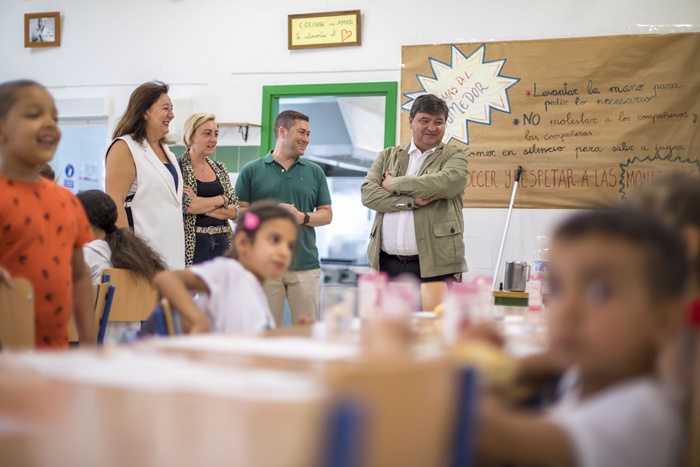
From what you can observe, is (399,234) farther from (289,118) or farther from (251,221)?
(251,221)

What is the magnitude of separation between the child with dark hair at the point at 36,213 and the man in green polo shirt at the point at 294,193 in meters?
2.46

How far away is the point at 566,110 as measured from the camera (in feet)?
18.2

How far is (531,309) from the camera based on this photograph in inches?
119

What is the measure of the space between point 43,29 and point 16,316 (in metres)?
5.62

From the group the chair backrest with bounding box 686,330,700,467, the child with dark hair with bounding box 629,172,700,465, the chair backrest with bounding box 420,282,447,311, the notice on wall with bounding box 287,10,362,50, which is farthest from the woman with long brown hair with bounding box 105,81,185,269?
the chair backrest with bounding box 686,330,700,467

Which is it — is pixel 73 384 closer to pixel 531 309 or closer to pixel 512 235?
pixel 531 309

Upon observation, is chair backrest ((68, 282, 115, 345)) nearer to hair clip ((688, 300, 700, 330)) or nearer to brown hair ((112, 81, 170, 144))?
brown hair ((112, 81, 170, 144))

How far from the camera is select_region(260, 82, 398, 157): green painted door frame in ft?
19.3

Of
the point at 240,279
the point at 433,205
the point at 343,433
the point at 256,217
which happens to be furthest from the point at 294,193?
the point at 343,433

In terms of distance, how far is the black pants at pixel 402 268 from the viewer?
171 inches

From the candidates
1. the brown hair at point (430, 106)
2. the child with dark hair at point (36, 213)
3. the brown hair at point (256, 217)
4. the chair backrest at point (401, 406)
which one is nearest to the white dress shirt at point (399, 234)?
the brown hair at point (430, 106)

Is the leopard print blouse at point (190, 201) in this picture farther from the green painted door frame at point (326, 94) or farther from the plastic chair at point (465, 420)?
the plastic chair at point (465, 420)

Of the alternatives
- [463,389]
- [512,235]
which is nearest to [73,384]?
[463,389]

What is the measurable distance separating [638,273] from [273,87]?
5352mm
